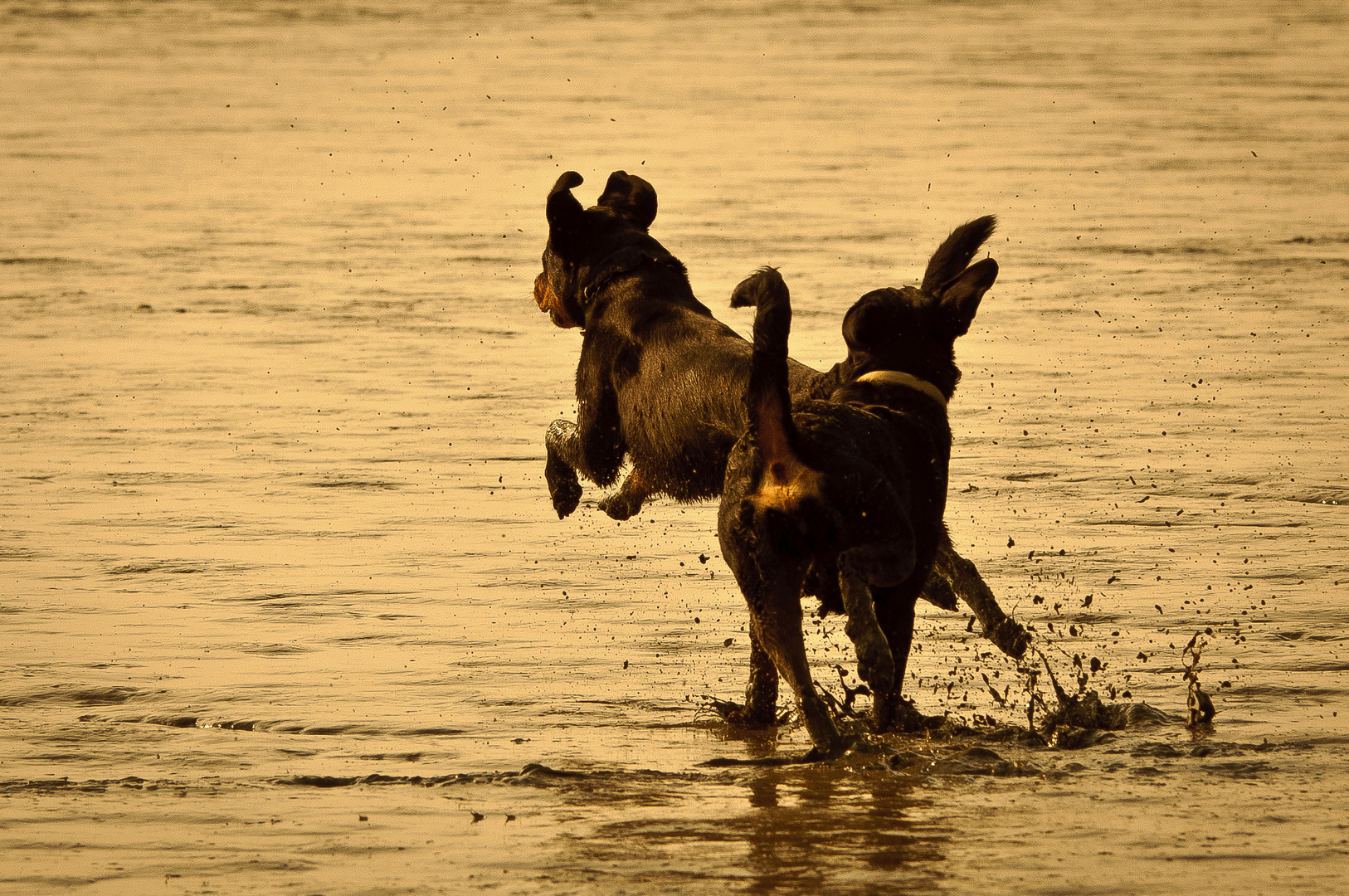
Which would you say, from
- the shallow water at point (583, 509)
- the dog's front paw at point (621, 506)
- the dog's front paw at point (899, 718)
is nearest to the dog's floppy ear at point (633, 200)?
the dog's front paw at point (621, 506)

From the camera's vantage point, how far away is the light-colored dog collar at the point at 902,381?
20.8 ft

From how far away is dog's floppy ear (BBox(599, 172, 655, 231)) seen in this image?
804 cm

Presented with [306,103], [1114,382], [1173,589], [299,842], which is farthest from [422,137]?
[299,842]

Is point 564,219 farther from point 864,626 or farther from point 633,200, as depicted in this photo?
point 864,626

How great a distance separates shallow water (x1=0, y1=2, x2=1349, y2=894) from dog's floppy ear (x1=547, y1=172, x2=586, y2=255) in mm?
1209

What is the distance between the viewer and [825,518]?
5684 mm

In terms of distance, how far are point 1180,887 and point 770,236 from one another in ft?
33.0

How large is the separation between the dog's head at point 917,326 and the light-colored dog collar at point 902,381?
0.10m

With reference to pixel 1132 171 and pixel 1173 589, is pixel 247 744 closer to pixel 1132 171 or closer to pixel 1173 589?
pixel 1173 589

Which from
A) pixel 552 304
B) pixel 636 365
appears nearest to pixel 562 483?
pixel 552 304

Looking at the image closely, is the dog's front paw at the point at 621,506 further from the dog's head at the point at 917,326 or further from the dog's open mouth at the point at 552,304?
the dog's head at the point at 917,326

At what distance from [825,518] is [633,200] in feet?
8.89

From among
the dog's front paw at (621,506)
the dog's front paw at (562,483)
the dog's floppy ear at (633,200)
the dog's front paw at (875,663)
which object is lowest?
the dog's front paw at (875,663)

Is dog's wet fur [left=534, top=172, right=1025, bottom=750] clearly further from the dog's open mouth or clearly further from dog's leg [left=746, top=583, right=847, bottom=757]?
dog's leg [left=746, top=583, right=847, bottom=757]
